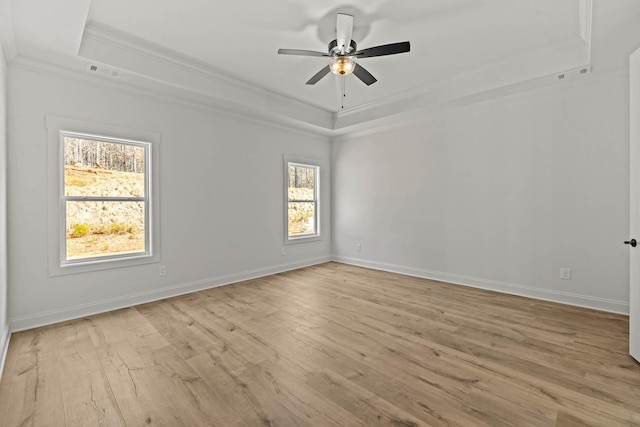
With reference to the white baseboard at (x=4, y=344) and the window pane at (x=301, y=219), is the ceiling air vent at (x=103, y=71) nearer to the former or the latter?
the white baseboard at (x=4, y=344)

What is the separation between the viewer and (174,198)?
3.97m

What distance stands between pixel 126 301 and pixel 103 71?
2.59 metres

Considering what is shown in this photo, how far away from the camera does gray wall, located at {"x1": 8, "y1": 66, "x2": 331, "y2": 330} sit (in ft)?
9.61

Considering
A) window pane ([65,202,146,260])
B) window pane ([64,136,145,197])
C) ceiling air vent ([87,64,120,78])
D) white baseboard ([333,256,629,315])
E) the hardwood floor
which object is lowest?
the hardwood floor

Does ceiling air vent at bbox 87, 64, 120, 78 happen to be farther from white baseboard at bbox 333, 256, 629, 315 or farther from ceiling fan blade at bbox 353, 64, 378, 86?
white baseboard at bbox 333, 256, 629, 315

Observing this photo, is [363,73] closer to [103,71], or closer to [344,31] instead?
[344,31]

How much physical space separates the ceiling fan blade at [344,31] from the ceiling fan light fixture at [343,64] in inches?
3.1

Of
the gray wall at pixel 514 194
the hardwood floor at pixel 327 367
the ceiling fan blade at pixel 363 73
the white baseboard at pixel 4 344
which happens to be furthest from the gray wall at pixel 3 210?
the gray wall at pixel 514 194

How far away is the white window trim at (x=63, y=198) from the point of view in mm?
3068

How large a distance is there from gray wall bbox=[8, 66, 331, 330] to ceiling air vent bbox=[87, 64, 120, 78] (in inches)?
9.4

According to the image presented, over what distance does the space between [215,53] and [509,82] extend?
11.6ft

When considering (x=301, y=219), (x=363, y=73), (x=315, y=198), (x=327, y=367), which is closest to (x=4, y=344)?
(x=327, y=367)

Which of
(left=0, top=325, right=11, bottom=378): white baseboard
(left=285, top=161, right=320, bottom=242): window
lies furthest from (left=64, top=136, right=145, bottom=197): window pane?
(left=285, top=161, right=320, bottom=242): window

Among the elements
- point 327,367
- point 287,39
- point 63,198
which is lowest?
point 327,367
